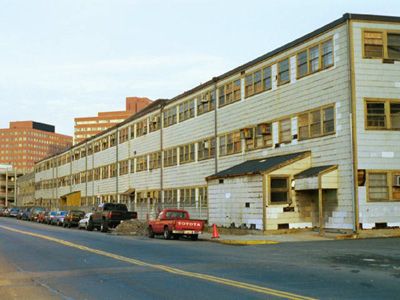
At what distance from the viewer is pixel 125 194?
57.3 metres

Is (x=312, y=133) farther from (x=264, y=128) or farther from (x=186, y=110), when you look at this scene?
(x=186, y=110)

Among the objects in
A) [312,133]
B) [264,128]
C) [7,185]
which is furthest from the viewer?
[7,185]

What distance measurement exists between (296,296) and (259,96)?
24.8m

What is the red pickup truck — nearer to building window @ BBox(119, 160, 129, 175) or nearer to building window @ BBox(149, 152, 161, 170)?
building window @ BBox(149, 152, 161, 170)

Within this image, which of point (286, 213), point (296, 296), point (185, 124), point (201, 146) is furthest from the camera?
point (185, 124)

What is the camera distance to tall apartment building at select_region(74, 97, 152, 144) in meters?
190

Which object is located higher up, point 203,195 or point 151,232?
point 203,195

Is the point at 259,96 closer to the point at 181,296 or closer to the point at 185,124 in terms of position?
the point at 185,124

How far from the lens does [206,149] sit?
133ft

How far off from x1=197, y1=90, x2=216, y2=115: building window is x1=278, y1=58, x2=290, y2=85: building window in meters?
8.88

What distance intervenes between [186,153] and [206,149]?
3882 mm

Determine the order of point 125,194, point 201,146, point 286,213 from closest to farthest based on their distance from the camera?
point 286,213
point 201,146
point 125,194

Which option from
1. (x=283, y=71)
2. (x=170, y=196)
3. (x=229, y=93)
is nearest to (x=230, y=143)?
(x=229, y=93)

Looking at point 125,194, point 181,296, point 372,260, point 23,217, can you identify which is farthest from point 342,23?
point 23,217
